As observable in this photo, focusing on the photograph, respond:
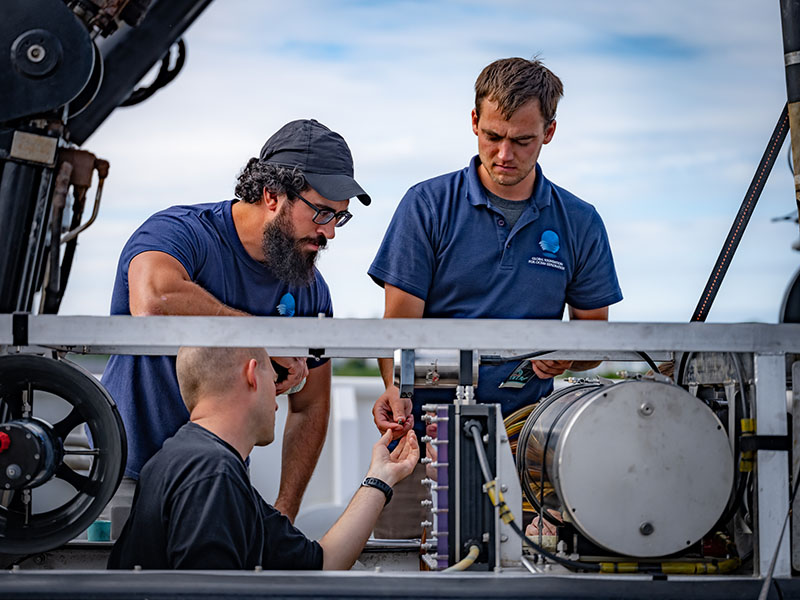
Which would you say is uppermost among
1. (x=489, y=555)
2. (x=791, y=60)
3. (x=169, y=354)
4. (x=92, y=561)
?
(x=791, y=60)

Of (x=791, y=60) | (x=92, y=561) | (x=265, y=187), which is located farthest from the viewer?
(x=265, y=187)

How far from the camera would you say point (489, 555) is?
1.62 meters

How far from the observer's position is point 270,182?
2684 mm

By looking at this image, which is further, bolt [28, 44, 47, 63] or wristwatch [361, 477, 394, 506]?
bolt [28, 44, 47, 63]

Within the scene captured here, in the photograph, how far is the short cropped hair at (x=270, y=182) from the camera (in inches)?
105

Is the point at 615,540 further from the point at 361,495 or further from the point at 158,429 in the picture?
the point at 158,429

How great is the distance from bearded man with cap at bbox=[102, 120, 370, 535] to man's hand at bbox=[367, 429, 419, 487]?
404 millimetres

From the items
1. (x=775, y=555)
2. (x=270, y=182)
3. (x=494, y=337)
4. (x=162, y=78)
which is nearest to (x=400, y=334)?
(x=494, y=337)

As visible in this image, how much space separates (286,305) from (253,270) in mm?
139

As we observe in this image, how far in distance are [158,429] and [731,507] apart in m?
1.48

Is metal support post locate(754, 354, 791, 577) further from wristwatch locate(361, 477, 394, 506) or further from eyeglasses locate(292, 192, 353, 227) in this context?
eyeglasses locate(292, 192, 353, 227)

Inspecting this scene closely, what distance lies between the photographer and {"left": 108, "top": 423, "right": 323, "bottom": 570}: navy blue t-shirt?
163 centimetres

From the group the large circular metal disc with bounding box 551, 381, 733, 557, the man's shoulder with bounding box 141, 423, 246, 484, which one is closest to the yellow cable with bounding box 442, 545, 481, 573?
the large circular metal disc with bounding box 551, 381, 733, 557

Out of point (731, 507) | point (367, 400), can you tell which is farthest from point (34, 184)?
point (367, 400)
